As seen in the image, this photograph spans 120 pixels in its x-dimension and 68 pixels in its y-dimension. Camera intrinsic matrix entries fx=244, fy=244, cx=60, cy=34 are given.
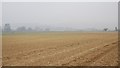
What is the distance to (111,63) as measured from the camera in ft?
45.5

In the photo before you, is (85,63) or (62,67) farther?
(85,63)

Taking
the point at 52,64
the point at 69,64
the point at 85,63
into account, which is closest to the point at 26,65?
the point at 52,64

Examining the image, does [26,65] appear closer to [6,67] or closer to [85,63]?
[6,67]

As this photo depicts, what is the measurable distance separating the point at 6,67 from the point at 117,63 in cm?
627

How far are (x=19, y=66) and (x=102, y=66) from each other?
176 inches

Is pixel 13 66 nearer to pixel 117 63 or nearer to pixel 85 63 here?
pixel 85 63

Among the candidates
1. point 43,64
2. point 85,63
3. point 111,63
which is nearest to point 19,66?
point 43,64

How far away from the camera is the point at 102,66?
1295cm

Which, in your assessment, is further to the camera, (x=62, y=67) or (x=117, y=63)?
(x=117, y=63)

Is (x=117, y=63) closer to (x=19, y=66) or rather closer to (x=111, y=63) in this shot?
(x=111, y=63)

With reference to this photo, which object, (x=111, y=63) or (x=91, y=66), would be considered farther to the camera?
(x=111, y=63)

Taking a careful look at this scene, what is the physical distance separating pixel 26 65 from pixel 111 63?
4802 millimetres

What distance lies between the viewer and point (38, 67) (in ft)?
42.4

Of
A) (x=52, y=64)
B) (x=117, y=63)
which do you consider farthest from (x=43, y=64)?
(x=117, y=63)
